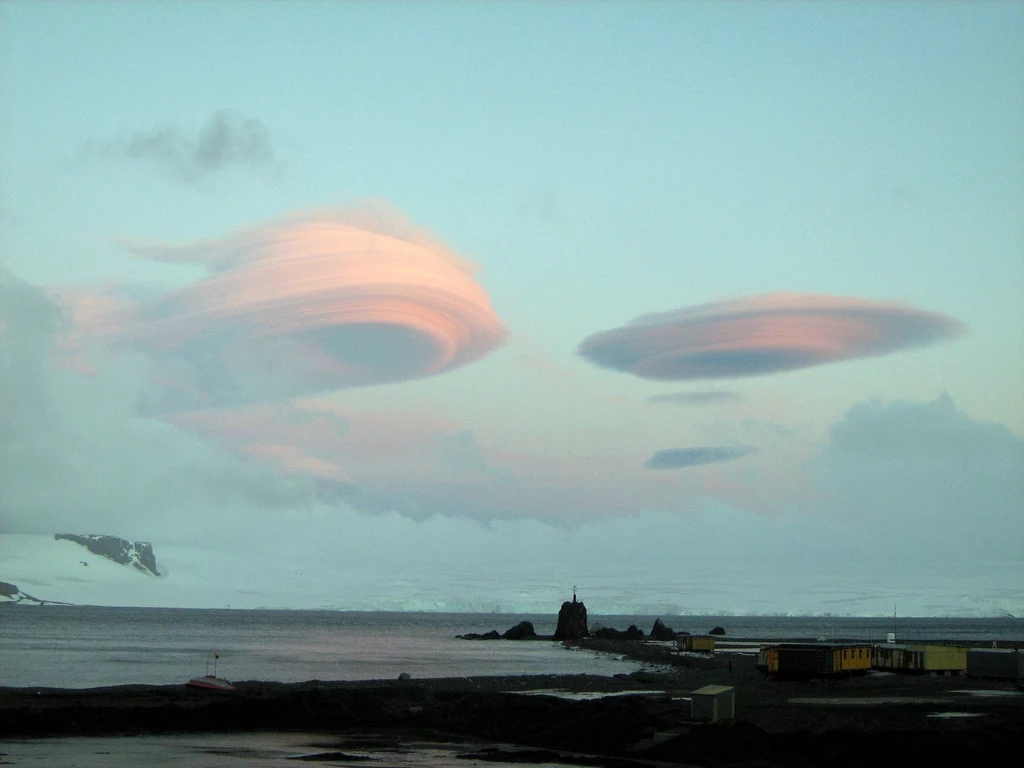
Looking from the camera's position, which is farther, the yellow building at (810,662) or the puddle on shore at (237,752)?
the yellow building at (810,662)

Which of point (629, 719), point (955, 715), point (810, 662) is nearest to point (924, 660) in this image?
point (810, 662)

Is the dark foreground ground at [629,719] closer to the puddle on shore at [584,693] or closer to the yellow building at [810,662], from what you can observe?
the puddle on shore at [584,693]

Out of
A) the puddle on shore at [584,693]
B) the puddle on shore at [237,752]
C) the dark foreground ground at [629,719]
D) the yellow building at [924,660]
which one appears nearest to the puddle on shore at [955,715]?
the dark foreground ground at [629,719]

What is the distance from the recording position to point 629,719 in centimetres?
4653

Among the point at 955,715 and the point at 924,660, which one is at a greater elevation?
the point at 924,660

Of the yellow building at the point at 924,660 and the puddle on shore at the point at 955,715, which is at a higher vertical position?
the yellow building at the point at 924,660

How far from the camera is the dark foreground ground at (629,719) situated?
1529 inches

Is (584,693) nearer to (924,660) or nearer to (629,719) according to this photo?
(629,719)

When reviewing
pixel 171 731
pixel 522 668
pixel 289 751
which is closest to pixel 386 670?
pixel 522 668

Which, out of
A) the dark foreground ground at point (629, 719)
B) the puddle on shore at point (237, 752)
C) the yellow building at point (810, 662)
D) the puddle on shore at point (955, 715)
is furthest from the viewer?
the yellow building at point (810, 662)

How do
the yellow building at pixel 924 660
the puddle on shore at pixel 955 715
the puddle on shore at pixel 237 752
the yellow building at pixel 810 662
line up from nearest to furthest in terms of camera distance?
the puddle on shore at pixel 237 752, the puddle on shore at pixel 955 715, the yellow building at pixel 810 662, the yellow building at pixel 924 660

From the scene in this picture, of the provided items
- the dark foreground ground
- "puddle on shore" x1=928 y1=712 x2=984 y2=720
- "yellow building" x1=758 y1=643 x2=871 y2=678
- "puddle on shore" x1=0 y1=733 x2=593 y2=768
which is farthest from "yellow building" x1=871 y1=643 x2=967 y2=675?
"puddle on shore" x1=0 y1=733 x2=593 y2=768

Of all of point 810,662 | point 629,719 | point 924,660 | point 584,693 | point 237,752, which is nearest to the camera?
point 237,752

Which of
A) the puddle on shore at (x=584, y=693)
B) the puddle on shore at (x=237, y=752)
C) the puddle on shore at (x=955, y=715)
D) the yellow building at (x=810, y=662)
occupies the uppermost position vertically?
the yellow building at (x=810, y=662)
